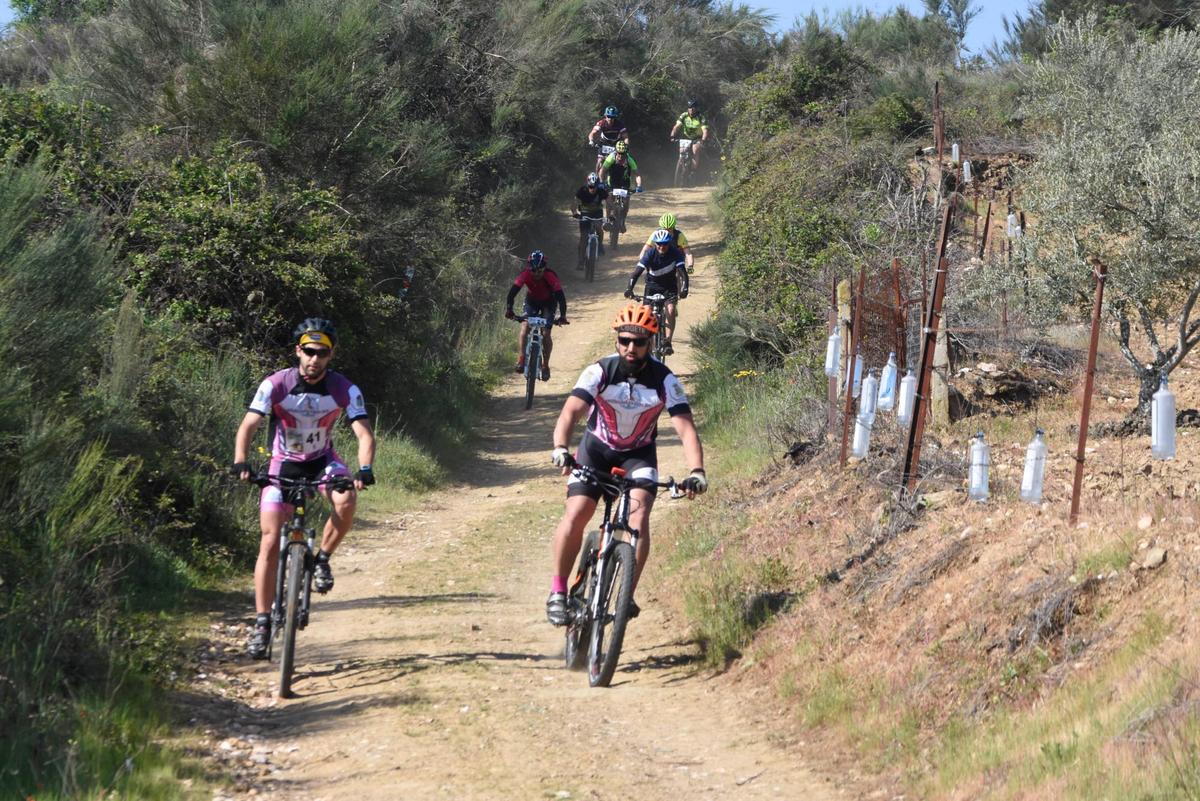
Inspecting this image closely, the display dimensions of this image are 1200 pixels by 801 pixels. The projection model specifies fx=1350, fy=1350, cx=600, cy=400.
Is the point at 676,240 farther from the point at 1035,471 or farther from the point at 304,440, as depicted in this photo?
the point at 1035,471

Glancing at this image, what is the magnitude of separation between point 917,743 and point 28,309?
5731 millimetres

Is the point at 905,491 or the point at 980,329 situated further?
the point at 980,329

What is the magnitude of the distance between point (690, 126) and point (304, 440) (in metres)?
30.9

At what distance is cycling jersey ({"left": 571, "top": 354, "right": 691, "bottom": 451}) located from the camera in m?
7.95

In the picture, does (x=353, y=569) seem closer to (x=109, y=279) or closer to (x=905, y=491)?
(x=109, y=279)

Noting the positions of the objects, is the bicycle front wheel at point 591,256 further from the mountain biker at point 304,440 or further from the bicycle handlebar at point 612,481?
the bicycle handlebar at point 612,481

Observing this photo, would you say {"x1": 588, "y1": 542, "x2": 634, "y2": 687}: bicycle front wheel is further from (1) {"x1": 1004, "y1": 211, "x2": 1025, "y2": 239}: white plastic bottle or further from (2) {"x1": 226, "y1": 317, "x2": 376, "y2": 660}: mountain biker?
(1) {"x1": 1004, "y1": 211, "x2": 1025, "y2": 239}: white plastic bottle

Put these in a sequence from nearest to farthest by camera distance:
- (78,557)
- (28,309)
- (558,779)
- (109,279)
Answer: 1. (558,779)
2. (78,557)
3. (28,309)
4. (109,279)

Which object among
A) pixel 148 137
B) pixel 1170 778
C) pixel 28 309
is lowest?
pixel 1170 778

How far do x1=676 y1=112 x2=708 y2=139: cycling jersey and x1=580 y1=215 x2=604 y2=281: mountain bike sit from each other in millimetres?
9423

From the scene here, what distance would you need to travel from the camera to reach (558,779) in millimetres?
6043

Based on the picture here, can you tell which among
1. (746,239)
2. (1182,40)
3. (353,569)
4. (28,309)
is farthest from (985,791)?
(1182,40)

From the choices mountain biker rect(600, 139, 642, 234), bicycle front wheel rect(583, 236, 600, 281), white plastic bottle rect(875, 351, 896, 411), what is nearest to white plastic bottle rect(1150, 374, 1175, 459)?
white plastic bottle rect(875, 351, 896, 411)

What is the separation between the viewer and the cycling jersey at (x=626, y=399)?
795cm
